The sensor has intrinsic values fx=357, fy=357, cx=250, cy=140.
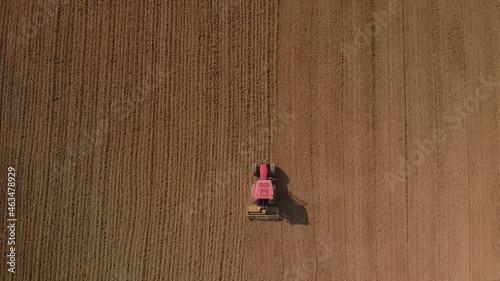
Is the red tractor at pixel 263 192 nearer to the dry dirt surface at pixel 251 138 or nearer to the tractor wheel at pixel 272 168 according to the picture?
the tractor wheel at pixel 272 168

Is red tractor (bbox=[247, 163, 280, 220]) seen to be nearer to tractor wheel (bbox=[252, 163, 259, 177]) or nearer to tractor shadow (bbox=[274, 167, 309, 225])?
tractor wheel (bbox=[252, 163, 259, 177])

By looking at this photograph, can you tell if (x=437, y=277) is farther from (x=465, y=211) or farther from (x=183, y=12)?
(x=183, y=12)

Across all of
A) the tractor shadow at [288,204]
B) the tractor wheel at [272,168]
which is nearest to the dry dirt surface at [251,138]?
the tractor shadow at [288,204]

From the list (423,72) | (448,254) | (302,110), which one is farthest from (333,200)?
(423,72)

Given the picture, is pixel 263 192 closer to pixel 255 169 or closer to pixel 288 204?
pixel 255 169

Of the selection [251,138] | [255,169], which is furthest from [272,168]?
[251,138]

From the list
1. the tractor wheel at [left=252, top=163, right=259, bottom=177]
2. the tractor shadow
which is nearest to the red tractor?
the tractor wheel at [left=252, top=163, right=259, bottom=177]
